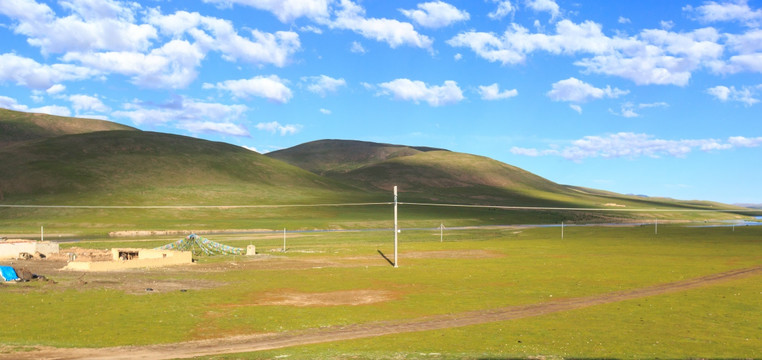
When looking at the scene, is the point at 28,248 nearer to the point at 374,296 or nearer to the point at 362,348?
the point at 374,296

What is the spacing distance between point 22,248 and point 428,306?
127 ft

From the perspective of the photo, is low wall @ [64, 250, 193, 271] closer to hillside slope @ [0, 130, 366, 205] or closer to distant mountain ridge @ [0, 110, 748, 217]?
distant mountain ridge @ [0, 110, 748, 217]

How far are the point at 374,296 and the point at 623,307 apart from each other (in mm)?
11967

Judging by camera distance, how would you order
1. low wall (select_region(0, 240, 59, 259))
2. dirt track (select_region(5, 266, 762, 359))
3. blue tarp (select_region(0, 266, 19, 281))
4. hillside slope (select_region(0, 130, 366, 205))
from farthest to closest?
hillside slope (select_region(0, 130, 366, 205))
low wall (select_region(0, 240, 59, 259))
blue tarp (select_region(0, 266, 19, 281))
dirt track (select_region(5, 266, 762, 359))

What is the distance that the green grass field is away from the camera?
62.1 feet

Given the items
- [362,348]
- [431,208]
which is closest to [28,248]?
[362,348]

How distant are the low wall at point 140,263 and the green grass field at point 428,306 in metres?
2.23

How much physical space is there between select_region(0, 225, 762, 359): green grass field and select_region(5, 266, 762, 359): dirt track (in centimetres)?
82

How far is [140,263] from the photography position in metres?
44.0

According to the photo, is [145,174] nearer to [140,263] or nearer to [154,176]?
[154,176]

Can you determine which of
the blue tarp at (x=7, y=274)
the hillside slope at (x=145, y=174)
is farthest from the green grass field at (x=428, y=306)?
the hillside slope at (x=145, y=174)

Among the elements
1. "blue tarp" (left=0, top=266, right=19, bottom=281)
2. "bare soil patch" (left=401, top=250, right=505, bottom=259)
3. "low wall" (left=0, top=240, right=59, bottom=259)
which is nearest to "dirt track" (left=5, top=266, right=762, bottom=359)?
"blue tarp" (left=0, top=266, right=19, bottom=281)

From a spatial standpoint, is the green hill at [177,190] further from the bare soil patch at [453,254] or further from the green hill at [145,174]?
the bare soil patch at [453,254]

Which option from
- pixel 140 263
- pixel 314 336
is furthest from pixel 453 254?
pixel 314 336
